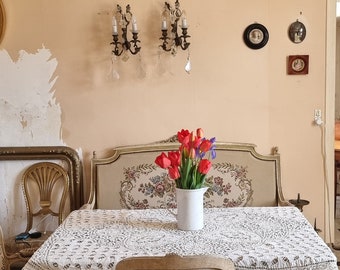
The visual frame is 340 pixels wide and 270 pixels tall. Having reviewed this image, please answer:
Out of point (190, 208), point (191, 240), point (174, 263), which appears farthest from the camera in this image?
point (190, 208)

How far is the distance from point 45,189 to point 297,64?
215cm

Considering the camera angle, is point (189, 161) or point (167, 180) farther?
point (167, 180)

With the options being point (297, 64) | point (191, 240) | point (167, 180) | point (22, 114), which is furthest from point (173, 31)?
point (191, 240)

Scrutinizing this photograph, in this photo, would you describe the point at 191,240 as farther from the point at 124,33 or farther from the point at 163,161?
the point at 124,33

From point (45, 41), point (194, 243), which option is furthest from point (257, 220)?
point (45, 41)

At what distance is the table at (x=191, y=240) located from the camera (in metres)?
1.70

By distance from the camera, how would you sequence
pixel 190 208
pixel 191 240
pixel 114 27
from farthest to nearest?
pixel 114 27 → pixel 190 208 → pixel 191 240

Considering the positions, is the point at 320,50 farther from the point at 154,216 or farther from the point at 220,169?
the point at 154,216

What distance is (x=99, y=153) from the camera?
3203mm

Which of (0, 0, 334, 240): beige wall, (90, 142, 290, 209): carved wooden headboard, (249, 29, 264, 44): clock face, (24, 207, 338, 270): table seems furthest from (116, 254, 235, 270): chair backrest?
(249, 29, 264, 44): clock face

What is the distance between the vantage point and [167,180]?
10.0 ft

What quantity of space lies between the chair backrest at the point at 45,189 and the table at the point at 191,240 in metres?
0.82

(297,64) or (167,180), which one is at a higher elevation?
(297,64)

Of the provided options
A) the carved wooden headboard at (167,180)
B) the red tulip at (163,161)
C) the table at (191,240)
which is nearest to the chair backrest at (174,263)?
the table at (191,240)
